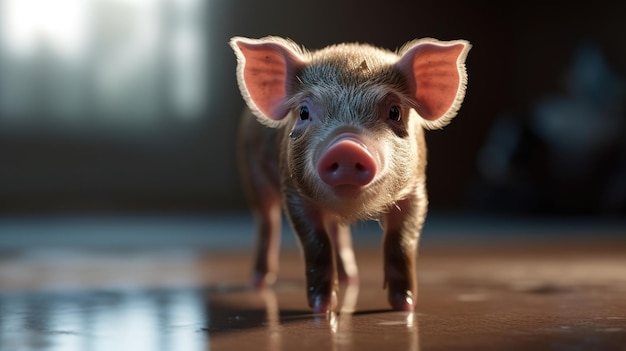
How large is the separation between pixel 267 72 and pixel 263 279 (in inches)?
27.1

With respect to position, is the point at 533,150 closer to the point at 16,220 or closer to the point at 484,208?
the point at 484,208

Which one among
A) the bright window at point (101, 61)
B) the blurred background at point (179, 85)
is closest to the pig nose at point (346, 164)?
the blurred background at point (179, 85)

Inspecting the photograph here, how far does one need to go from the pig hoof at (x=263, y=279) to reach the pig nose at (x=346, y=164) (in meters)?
0.81

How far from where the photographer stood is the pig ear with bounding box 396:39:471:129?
5.16 ft

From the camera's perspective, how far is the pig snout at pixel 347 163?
1.30 metres

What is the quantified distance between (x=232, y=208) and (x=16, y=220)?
5.29 ft

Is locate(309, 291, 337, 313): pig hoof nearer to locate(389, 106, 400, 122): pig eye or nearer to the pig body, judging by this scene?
the pig body

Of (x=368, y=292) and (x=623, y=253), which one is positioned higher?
(x=623, y=253)

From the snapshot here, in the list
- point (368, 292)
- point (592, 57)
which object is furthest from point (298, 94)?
point (592, 57)

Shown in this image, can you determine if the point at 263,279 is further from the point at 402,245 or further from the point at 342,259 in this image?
the point at 402,245

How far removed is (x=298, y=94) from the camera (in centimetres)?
157

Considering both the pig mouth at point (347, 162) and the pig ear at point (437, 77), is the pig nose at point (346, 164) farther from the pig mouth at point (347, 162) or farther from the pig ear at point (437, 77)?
the pig ear at point (437, 77)

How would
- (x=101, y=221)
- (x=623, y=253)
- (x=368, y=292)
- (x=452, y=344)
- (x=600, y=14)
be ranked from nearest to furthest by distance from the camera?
(x=452, y=344) < (x=368, y=292) < (x=623, y=253) < (x=101, y=221) < (x=600, y=14)

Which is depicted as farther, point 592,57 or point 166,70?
point 166,70
